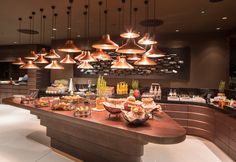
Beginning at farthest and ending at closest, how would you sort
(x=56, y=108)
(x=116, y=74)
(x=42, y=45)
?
(x=42, y=45) → (x=116, y=74) → (x=56, y=108)

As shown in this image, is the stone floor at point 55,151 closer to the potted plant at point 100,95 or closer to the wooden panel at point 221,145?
the wooden panel at point 221,145

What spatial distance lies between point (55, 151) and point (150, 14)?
3800 millimetres

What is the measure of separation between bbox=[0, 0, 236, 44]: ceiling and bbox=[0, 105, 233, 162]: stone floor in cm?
311

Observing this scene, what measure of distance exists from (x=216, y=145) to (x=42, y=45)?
9.26 m

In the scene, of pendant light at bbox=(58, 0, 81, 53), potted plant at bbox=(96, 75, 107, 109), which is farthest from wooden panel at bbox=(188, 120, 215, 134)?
pendant light at bbox=(58, 0, 81, 53)

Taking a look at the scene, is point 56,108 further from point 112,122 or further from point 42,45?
point 42,45

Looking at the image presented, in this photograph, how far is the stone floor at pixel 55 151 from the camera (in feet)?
12.2

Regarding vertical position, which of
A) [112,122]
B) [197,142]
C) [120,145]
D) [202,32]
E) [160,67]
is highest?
[202,32]

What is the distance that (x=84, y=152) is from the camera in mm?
3422

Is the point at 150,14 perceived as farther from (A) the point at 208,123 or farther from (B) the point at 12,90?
(B) the point at 12,90

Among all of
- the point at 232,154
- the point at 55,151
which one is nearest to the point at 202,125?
the point at 232,154

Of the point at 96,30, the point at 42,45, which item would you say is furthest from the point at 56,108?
the point at 42,45

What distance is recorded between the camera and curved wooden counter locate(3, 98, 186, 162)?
82.2 inches

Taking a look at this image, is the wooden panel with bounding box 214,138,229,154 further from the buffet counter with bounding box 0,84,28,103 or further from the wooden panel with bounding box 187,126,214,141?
the buffet counter with bounding box 0,84,28,103
